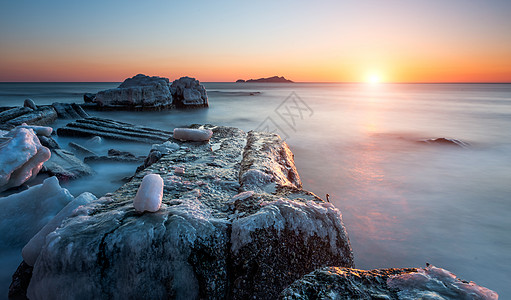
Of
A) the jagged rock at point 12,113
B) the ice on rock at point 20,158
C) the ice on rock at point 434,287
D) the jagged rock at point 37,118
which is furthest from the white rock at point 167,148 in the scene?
the jagged rock at point 12,113

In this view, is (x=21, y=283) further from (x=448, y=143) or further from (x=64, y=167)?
(x=448, y=143)

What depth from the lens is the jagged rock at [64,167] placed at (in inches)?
151

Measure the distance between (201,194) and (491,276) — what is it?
10.0ft

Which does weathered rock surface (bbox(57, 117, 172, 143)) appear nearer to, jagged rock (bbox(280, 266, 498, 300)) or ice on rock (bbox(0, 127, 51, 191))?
ice on rock (bbox(0, 127, 51, 191))

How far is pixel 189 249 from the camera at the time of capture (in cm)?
144

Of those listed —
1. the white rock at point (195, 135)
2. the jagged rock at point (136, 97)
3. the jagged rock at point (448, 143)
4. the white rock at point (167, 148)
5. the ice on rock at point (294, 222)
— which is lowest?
the jagged rock at point (448, 143)

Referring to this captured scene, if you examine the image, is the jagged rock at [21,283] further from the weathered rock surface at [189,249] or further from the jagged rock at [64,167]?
the jagged rock at [64,167]

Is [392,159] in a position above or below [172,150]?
below

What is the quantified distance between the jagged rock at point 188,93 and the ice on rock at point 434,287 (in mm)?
17476

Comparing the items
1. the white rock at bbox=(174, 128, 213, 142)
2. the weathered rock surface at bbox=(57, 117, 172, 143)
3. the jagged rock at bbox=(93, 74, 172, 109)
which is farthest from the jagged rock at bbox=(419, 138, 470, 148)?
the jagged rock at bbox=(93, 74, 172, 109)

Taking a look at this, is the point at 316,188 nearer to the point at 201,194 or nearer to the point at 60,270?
the point at 201,194

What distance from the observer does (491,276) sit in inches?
111

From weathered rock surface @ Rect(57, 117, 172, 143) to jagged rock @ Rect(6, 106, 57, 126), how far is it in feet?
3.40

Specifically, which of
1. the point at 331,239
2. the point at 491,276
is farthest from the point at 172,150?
the point at 491,276
